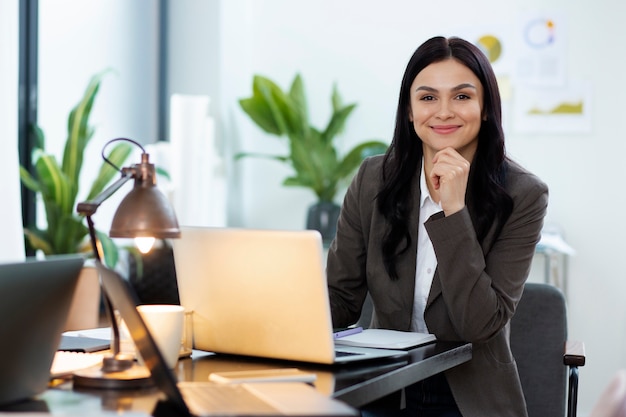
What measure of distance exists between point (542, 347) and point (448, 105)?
62 cm

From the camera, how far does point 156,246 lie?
4328 mm

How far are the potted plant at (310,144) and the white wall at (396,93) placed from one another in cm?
21

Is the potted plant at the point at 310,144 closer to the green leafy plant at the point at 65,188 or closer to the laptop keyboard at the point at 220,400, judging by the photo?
the green leafy plant at the point at 65,188

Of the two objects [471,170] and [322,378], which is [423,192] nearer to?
[471,170]

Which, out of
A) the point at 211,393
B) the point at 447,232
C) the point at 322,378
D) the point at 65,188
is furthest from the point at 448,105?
the point at 65,188

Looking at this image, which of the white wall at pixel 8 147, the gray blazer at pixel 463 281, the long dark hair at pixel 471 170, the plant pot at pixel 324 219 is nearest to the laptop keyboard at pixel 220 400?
the gray blazer at pixel 463 281

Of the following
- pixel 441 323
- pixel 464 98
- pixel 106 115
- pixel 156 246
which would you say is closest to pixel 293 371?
pixel 441 323

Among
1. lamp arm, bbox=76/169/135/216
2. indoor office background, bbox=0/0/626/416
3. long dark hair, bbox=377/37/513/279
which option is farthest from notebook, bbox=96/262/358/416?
indoor office background, bbox=0/0/626/416

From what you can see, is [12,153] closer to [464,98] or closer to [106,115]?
[106,115]

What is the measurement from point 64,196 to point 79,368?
221 cm

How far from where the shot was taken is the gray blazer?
76.1 inches

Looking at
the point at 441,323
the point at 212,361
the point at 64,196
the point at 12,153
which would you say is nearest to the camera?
the point at 212,361

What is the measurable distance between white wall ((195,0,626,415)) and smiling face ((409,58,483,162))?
2.41 metres

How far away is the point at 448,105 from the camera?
212cm
